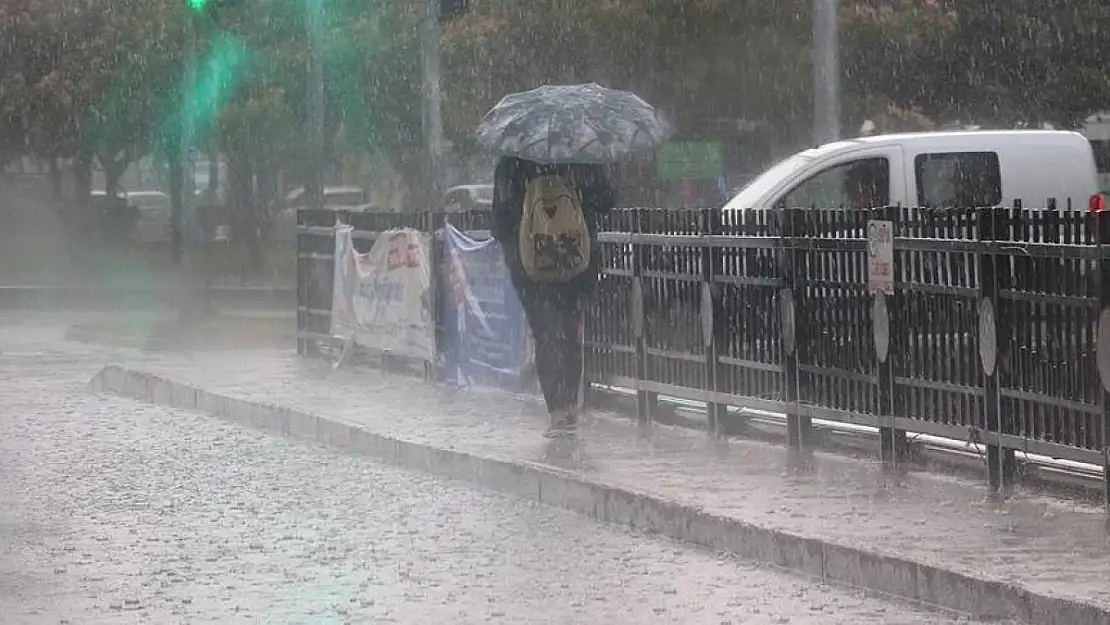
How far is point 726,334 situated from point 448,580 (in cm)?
Answer: 387

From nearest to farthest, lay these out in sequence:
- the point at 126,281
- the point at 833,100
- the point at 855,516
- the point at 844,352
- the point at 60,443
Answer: the point at 855,516 → the point at 844,352 → the point at 60,443 → the point at 833,100 → the point at 126,281

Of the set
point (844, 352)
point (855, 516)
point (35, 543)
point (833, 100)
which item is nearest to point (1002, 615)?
point (855, 516)

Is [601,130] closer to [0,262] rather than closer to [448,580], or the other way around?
[448,580]

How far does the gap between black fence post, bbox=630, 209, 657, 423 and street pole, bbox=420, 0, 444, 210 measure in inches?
447

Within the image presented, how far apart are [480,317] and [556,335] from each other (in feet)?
8.36

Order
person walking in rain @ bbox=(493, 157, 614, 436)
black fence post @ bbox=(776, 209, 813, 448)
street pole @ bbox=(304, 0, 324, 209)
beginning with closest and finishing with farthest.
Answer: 1. black fence post @ bbox=(776, 209, 813, 448)
2. person walking in rain @ bbox=(493, 157, 614, 436)
3. street pole @ bbox=(304, 0, 324, 209)

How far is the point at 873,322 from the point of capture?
10.7 meters

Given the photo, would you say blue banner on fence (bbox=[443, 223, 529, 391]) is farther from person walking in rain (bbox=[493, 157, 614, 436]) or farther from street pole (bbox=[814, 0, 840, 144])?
street pole (bbox=[814, 0, 840, 144])

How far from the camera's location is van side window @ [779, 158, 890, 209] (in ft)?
47.0

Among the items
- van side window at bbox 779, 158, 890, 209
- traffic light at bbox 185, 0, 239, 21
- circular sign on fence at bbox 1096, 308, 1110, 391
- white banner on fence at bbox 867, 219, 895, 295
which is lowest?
circular sign on fence at bbox 1096, 308, 1110, 391

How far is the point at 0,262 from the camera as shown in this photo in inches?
1512

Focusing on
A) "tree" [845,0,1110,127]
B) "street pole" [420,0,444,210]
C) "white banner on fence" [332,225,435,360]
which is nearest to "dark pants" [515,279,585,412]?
"white banner on fence" [332,225,435,360]

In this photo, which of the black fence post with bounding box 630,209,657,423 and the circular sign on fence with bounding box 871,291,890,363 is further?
the black fence post with bounding box 630,209,657,423

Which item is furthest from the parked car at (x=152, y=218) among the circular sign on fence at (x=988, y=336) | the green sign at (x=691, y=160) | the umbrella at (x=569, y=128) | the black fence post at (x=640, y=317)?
the circular sign on fence at (x=988, y=336)
